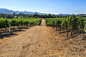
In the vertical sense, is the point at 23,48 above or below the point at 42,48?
above

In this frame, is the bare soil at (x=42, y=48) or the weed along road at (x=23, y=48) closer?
the weed along road at (x=23, y=48)

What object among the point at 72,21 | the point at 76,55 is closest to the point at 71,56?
the point at 76,55

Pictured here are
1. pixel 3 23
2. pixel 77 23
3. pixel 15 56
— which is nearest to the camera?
pixel 15 56

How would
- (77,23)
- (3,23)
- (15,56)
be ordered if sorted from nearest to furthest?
(15,56)
(77,23)
(3,23)

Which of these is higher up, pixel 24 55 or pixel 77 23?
pixel 77 23

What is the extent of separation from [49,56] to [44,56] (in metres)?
0.85

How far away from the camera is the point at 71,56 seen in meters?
12.8

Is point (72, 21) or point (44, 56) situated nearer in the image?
point (44, 56)

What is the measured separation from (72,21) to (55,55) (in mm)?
20139

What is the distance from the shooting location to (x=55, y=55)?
526 inches

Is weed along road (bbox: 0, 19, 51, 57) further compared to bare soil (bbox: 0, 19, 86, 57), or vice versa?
bare soil (bbox: 0, 19, 86, 57)

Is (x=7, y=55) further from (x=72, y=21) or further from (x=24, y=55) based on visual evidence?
(x=72, y=21)

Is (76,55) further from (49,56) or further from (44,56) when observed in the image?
(44,56)

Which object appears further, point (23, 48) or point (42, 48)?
point (42, 48)
